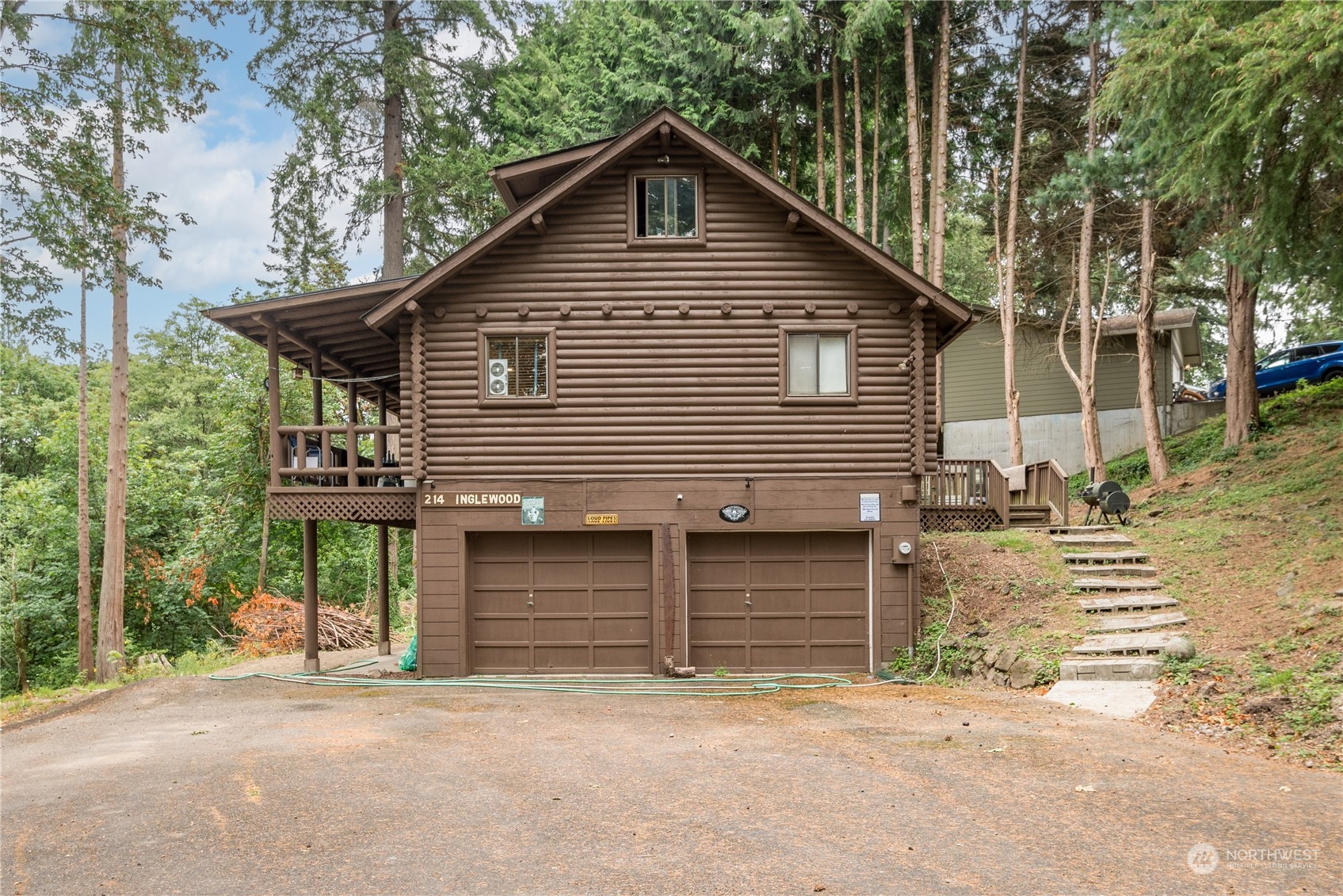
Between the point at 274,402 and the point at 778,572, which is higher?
the point at 274,402

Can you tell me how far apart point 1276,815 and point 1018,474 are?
13.6 m

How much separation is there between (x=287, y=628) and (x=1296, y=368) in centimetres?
2946

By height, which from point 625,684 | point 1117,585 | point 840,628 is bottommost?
point 625,684

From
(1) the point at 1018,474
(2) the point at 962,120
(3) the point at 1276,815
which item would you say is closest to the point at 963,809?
(3) the point at 1276,815

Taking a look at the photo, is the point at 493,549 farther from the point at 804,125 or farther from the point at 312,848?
the point at 804,125

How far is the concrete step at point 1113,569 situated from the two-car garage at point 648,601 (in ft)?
11.9

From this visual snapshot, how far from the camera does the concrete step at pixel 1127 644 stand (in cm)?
1179

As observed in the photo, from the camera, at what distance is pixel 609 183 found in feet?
49.9

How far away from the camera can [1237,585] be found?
1359 cm

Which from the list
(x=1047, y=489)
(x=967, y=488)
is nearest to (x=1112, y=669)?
(x=967, y=488)

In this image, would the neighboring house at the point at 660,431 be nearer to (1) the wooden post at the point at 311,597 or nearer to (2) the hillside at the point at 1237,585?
(1) the wooden post at the point at 311,597

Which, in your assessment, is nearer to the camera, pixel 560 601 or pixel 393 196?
pixel 560 601

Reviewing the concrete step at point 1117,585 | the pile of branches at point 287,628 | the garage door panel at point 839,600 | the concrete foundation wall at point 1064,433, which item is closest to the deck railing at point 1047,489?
the concrete step at point 1117,585

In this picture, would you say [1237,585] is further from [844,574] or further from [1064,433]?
[1064,433]
